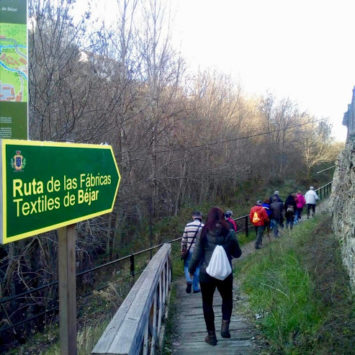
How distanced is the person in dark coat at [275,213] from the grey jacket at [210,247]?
9.03 metres

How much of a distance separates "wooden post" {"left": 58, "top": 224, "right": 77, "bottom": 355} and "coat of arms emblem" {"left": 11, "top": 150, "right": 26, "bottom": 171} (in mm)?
521

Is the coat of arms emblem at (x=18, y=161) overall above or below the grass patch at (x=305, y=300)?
above

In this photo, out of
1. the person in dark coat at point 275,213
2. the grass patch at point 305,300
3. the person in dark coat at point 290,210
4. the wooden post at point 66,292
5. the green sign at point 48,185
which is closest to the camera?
the green sign at point 48,185

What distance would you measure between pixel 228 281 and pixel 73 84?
7.71 metres

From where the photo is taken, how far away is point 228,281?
471 centimetres

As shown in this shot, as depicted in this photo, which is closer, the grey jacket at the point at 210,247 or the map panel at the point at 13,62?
the map panel at the point at 13,62

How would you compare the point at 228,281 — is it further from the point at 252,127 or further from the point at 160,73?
the point at 252,127

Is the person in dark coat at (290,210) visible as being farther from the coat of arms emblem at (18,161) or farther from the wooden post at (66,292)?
the coat of arms emblem at (18,161)

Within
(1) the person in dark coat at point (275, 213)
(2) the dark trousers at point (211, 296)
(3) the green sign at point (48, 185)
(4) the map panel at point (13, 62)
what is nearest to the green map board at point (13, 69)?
(4) the map panel at point (13, 62)

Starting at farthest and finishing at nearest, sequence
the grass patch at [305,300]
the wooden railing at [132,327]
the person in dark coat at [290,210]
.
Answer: the person in dark coat at [290,210]
the grass patch at [305,300]
the wooden railing at [132,327]

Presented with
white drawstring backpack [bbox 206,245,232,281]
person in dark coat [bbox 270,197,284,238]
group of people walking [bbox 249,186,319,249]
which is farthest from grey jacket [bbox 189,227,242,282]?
person in dark coat [bbox 270,197,284,238]

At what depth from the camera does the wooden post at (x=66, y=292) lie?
204 centimetres

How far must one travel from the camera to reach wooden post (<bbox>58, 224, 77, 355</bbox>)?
204cm

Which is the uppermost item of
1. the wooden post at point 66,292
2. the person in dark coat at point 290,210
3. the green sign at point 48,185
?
the green sign at point 48,185
